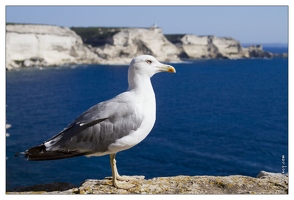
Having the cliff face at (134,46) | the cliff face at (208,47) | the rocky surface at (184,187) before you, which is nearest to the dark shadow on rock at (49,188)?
the rocky surface at (184,187)

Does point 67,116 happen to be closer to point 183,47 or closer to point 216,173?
point 216,173

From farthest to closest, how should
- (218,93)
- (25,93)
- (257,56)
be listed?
(257,56), (218,93), (25,93)

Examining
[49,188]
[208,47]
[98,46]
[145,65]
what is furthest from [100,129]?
[208,47]

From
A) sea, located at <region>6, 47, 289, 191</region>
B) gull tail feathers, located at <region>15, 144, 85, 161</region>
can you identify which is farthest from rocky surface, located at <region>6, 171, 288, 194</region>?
sea, located at <region>6, 47, 289, 191</region>

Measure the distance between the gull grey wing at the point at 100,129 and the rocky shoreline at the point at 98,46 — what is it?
6876 centimetres

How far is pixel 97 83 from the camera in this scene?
59844mm

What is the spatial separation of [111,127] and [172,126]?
91.4ft

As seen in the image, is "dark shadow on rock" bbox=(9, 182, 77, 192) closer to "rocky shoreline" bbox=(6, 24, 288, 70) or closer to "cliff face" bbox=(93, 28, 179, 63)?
"rocky shoreline" bbox=(6, 24, 288, 70)

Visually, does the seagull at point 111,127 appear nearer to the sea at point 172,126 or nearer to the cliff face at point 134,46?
the sea at point 172,126

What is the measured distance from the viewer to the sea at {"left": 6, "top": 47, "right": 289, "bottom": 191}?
21.9m

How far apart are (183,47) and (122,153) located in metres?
87.9

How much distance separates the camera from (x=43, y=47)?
260ft

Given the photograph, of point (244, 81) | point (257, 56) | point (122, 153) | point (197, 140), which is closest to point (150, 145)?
point (122, 153)

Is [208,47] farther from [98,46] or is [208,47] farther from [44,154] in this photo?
[44,154]
